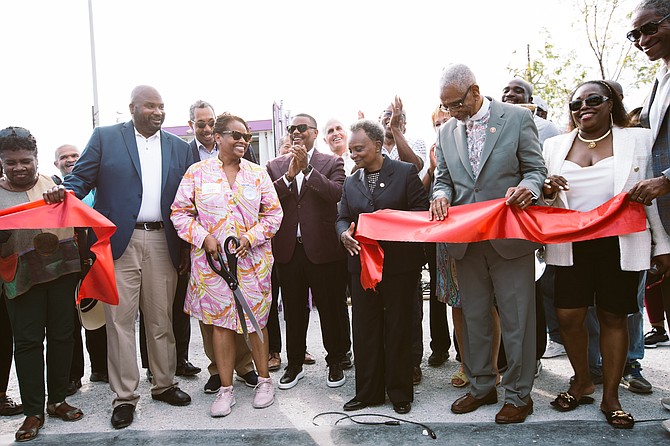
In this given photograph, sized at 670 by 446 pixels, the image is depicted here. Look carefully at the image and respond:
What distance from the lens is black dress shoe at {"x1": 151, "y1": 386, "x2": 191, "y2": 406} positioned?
14.6 feet

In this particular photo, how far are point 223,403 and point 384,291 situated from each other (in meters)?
1.53

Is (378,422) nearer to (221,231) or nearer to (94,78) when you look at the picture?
(221,231)

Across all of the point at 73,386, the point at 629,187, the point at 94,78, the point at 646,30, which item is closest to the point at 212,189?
the point at 73,386

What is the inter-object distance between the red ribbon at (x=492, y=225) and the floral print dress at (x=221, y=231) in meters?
0.89

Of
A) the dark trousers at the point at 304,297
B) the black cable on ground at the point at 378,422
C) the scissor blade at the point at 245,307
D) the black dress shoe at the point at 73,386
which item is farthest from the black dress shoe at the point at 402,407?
the black dress shoe at the point at 73,386

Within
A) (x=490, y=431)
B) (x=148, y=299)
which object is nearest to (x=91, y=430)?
(x=148, y=299)

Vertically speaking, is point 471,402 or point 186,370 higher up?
point 471,402

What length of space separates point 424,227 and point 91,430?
2.88m

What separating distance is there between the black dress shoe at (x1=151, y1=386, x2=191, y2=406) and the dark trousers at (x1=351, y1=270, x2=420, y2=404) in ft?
4.72

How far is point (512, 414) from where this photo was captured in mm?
3732

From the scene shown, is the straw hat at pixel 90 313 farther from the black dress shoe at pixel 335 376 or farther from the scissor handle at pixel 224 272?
the black dress shoe at pixel 335 376

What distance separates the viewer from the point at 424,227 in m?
3.97

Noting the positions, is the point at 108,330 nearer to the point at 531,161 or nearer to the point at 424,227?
the point at 424,227

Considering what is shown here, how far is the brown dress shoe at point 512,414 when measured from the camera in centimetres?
372
